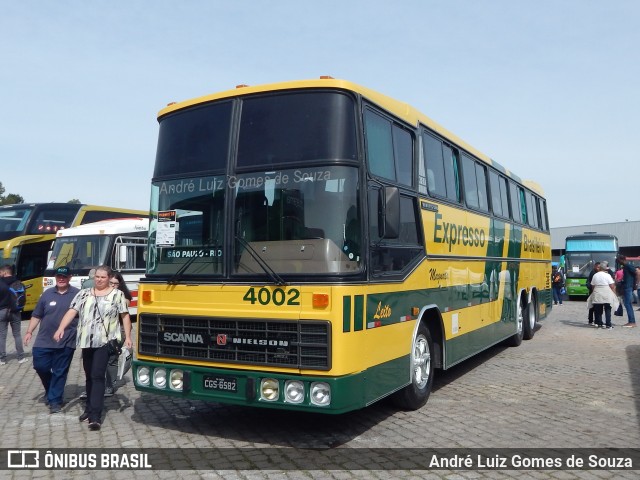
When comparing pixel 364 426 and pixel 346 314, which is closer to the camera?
pixel 346 314

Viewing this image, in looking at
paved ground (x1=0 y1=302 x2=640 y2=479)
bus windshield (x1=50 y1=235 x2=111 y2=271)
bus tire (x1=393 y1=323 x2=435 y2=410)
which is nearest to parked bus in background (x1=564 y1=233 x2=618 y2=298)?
paved ground (x1=0 y1=302 x2=640 y2=479)

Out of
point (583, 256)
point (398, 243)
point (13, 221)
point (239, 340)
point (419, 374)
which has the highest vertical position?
point (13, 221)

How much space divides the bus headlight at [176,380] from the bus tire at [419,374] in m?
2.50

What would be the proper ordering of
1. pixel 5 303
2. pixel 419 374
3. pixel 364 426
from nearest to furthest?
pixel 364 426 → pixel 419 374 → pixel 5 303

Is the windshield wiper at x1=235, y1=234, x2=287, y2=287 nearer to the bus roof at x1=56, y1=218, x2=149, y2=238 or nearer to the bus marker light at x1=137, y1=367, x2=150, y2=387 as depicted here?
the bus marker light at x1=137, y1=367, x2=150, y2=387

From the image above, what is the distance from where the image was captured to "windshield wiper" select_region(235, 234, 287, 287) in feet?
18.7

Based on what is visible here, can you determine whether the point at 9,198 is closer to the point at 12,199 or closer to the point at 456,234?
the point at 12,199

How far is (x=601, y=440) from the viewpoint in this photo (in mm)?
6141

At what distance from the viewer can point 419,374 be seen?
7.35m

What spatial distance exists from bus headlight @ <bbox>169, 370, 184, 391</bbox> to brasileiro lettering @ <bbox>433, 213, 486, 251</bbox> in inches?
137

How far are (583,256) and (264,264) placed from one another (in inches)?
1144

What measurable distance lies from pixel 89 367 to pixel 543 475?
4.78m

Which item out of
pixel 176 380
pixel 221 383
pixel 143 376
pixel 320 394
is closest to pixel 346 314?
pixel 320 394

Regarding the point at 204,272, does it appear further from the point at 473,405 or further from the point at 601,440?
the point at 601,440
